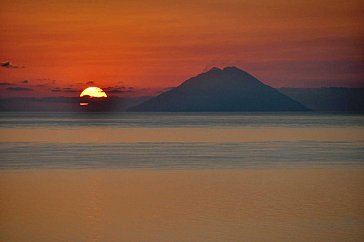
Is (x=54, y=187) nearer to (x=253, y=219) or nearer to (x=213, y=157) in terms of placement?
(x=253, y=219)

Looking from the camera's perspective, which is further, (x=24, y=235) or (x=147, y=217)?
(x=147, y=217)

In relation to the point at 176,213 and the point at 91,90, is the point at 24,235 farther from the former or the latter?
the point at 91,90

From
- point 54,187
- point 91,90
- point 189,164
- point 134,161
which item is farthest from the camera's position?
point 91,90

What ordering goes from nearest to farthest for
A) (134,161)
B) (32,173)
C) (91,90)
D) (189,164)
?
(32,173) < (189,164) < (134,161) < (91,90)

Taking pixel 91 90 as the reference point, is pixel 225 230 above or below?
below

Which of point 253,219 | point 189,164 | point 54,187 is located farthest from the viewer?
point 189,164

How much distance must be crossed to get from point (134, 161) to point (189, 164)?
0.96 meters

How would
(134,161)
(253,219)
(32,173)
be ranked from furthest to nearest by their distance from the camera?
(134,161), (32,173), (253,219)

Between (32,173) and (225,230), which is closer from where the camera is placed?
(225,230)

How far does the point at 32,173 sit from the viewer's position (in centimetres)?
845

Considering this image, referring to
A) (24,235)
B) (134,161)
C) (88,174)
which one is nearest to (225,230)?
(24,235)

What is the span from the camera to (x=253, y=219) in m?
5.30

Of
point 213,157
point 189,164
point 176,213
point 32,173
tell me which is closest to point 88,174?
point 32,173

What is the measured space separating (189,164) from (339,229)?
4.56 m
